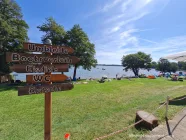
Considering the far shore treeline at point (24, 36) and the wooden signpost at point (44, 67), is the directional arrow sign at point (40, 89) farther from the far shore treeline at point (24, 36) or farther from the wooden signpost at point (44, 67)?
the far shore treeline at point (24, 36)

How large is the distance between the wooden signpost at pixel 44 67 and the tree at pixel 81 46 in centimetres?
2219

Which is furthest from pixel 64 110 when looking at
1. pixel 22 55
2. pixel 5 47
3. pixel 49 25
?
pixel 49 25

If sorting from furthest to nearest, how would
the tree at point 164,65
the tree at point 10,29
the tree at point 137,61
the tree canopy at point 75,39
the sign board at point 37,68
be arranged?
the tree at point 164,65 → the tree at point 137,61 → the tree canopy at point 75,39 → the tree at point 10,29 → the sign board at point 37,68

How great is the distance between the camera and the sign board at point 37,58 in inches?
113

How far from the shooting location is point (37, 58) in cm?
317

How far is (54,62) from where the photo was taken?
134 inches

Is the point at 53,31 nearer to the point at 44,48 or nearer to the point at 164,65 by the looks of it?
the point at 44,48

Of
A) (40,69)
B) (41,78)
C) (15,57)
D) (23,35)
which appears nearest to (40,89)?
(41,78)

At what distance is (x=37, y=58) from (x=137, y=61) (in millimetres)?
49496

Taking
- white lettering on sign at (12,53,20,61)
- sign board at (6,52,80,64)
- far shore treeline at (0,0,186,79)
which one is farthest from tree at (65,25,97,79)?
white lettering on sign at (12,53,20,61)

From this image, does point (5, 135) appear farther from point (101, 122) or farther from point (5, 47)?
point (5, 47)

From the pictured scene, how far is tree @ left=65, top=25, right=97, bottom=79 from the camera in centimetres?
2627

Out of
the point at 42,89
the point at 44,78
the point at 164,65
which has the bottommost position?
the point at 42,89

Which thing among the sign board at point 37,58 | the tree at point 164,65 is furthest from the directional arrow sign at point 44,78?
the tree at point 164,65
